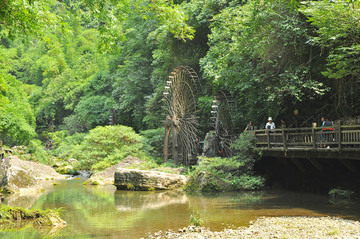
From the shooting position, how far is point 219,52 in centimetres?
1973

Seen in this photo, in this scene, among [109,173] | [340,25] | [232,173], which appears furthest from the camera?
[109,173]

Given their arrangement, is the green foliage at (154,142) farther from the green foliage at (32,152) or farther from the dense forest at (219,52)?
the green foliage at (32,152)

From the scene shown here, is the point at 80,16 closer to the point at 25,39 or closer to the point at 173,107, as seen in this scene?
the point at 25,39

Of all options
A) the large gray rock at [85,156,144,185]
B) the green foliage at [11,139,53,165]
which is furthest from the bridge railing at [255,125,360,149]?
the green foliage at [11,139,53,165]

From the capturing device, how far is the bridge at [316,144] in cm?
1262

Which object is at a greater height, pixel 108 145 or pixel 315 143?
pixel 315 143

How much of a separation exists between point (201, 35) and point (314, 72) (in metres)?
11.4

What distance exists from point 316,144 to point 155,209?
624 cm

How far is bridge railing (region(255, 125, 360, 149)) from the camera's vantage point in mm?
12570

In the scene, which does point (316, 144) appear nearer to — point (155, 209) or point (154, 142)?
point (155, 209)

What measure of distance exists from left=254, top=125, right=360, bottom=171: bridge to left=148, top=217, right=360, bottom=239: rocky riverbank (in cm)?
359

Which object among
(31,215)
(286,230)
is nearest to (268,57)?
(286,230)

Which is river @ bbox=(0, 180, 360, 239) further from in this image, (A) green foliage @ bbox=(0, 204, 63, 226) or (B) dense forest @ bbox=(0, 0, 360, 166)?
(B) dense forest @ bbox=(0, 0, 360, 166)

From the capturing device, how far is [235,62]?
18719mm
